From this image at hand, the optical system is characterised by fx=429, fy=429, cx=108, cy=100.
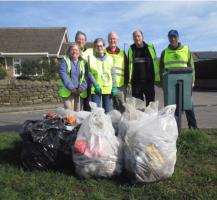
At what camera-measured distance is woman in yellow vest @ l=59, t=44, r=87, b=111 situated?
630cm

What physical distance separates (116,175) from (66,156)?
2.09ft

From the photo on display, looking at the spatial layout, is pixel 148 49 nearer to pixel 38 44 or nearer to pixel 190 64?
pixel 190 64

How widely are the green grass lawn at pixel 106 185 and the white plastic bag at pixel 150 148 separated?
4.8 inches

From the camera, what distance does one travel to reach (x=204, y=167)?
16.1ft

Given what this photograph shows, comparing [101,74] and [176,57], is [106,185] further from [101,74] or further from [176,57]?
[176,57]

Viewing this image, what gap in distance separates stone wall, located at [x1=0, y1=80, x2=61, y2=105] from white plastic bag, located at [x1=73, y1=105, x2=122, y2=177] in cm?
1453

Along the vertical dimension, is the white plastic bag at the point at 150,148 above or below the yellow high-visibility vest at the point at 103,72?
below

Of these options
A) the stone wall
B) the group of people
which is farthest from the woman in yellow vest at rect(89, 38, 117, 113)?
the stone wall

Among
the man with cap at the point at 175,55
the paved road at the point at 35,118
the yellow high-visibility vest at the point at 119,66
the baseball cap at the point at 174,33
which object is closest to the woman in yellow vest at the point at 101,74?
the yellow high-visibility vest at the point at 119,66

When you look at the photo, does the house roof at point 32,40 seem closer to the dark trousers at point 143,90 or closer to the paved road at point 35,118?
the paved road at point 35,118

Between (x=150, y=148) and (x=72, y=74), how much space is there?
94.1 inches

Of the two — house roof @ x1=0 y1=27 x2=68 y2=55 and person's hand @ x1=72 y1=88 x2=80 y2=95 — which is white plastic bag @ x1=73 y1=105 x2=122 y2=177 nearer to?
person's hand @ x1=72 y1=88 x2=80 y2=95

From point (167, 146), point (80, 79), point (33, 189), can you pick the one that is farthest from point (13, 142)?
point (167, 146)

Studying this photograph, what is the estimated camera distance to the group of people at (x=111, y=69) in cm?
639
